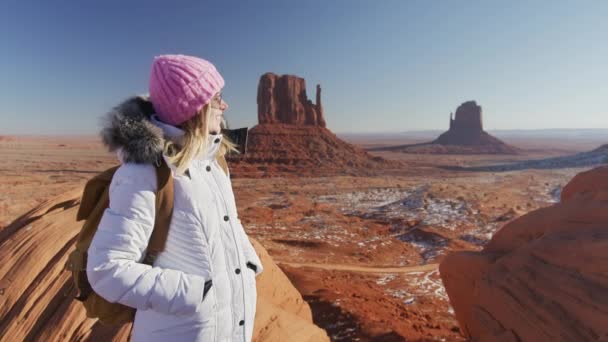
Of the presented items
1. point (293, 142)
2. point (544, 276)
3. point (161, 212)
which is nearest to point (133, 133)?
point (161, 212)

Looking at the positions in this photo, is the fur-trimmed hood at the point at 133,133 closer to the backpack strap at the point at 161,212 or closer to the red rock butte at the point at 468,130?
the backpack strap at the point at 161,212

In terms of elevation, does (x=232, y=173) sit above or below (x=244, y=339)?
below

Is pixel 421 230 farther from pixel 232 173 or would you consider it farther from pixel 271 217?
pixel 232 173

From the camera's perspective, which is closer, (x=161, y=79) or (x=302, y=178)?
(x=161, y=79)

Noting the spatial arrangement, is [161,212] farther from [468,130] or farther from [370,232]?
[468,130]

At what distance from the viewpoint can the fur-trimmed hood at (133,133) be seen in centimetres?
146

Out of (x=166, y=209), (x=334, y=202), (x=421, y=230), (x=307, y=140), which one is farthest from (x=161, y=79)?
(x=307, y=140)

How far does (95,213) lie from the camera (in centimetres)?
155

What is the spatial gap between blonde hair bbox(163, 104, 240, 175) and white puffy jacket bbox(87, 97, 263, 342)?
48 millimetres

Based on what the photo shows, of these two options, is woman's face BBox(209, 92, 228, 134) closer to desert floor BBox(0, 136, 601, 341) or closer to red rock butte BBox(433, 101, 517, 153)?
desert floor BBox(0, 136, 601, 341)

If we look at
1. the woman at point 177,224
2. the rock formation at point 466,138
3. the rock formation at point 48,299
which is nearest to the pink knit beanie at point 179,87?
the woman at point 177,224

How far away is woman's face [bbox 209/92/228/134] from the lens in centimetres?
175

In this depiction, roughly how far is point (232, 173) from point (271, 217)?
18797 millimetres

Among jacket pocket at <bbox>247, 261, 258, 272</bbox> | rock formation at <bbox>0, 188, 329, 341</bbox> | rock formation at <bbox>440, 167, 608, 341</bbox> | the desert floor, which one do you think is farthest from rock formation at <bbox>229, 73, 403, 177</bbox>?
jacket pocket at <bbox>247, 261, 258, 272</bbox>
